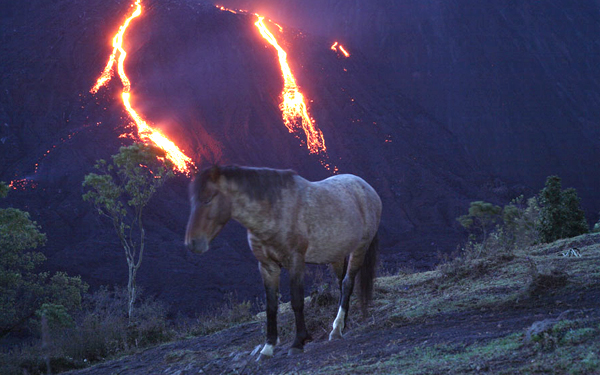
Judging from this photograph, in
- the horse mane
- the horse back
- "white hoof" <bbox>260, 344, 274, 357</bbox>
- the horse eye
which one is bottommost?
"white hoof" <bbox>260, 344, 274, 357</bbox>

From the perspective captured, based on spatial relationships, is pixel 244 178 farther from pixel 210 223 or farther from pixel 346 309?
pixel 346 309

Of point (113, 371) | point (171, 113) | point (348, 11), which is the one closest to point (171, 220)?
point (171, 113)

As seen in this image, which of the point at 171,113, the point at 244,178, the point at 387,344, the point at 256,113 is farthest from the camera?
the point at 256,113

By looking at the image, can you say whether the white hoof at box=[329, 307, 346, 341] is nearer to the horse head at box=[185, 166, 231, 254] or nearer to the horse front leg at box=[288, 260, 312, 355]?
the horse front leg at box=[288, 260, 312, 355]

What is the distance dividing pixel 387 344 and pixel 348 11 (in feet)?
275

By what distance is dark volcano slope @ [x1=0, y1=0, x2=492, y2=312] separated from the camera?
4106 cm

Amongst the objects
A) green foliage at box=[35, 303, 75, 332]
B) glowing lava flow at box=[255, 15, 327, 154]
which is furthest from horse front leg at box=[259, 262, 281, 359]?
glowing lava flow at box=[255, 15, 327, 154]

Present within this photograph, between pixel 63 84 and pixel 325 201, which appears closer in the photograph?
pixel 325 201

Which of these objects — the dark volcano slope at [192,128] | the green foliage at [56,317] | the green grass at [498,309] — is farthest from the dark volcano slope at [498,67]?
the green grass at [498,309]

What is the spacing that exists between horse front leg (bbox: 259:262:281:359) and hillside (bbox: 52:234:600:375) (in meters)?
0.14

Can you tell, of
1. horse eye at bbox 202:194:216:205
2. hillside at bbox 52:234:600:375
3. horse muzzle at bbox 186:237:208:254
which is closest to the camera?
hillside at bbox 52:234:600:375

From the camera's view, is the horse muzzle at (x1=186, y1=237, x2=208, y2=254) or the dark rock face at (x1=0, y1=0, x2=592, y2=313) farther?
the dark rock face at (x1=0, y1=0, x2=592, y2=313)

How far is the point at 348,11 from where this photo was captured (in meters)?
83.9

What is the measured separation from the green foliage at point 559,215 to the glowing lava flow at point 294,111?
3710cm
